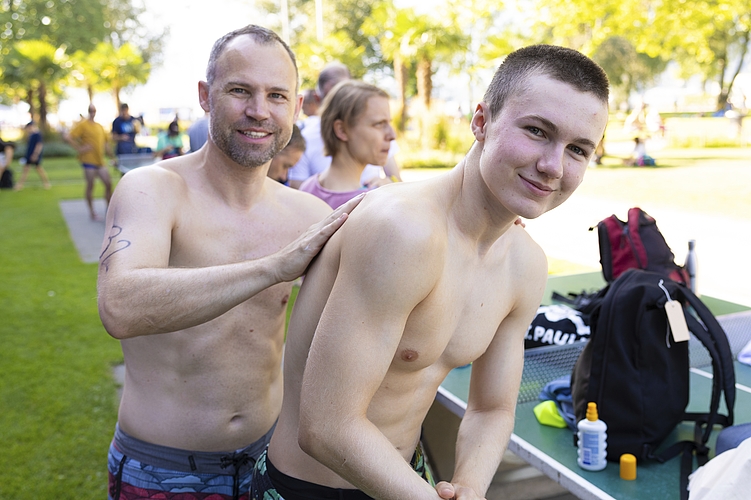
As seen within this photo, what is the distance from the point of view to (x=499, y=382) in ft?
6.38

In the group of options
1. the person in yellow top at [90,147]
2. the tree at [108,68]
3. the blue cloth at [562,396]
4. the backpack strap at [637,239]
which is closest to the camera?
the blue cloth at [562,396]

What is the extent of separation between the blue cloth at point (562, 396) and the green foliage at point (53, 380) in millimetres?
2624

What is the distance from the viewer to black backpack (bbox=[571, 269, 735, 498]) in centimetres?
253

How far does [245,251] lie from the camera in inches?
88.5

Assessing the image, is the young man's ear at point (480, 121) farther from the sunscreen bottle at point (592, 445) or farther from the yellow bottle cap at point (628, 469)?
the yellow bottle cap at point (628, 469)

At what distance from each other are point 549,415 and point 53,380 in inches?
166

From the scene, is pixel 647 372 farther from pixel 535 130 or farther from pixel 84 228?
pixel 84 228

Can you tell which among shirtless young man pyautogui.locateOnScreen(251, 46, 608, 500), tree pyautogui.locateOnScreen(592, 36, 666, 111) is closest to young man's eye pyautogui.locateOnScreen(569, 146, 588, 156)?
shirtless young man pyautogui.locateOnScreen(251, 46, 608, 500)

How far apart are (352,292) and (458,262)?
0.34 meters

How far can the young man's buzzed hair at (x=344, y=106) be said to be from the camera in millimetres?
3996

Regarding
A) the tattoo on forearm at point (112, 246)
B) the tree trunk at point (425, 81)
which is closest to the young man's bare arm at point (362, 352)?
the tattoo on forearm at point (112, 246)

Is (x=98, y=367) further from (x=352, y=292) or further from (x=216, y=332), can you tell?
(x=352, y=292)

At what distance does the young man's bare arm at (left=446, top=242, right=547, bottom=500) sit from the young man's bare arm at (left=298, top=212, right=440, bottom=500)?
40 centimetres

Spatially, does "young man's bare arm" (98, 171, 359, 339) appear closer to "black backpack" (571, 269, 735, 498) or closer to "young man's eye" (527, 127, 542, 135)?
"young man's eye" (527, 127, 542, 135)
